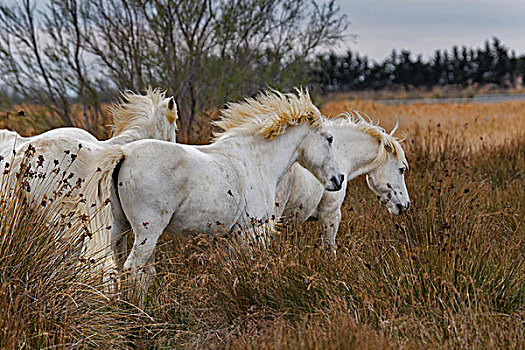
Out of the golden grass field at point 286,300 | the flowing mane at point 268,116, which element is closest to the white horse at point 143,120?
the flowing mane at point 268,116

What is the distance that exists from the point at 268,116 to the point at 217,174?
93 centimetres

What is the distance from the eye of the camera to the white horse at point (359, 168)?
596 centimetres

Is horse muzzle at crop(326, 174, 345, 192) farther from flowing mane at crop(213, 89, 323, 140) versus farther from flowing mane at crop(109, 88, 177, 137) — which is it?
flowing mane at crop(109, 88, 177, 137)

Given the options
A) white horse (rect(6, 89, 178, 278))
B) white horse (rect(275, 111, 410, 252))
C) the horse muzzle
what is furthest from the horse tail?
white horse (rect(275, 111, 410, 252))

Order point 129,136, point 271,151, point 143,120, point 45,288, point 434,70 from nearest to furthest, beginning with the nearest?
point 45,288 → point 271,151 → point 129,136 → point 143,120 → point 434,70

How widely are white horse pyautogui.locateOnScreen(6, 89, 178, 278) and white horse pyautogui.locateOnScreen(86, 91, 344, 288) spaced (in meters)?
0.18

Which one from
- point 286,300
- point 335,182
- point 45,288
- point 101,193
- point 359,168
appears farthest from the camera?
point 359,168

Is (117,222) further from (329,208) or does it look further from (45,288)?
(329,208)

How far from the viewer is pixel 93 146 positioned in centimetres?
481

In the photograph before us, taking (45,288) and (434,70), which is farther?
(434,70)

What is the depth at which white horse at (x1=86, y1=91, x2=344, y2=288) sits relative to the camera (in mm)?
4184

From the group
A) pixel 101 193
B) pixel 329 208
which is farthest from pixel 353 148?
pixel 101 193

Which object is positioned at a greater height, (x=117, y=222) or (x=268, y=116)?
(x=268, y=116)

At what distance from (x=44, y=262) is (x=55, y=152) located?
1.50 m
